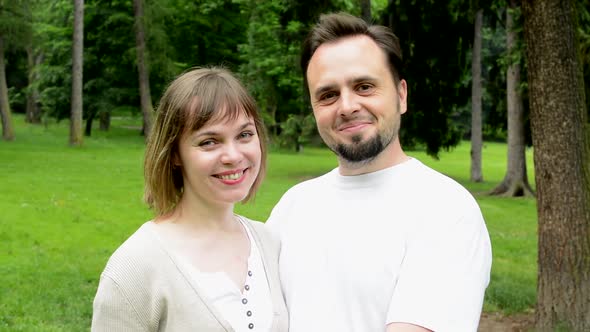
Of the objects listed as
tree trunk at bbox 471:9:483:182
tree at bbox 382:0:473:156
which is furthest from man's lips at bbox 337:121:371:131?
tree trunk at bbox 471:9:483:182

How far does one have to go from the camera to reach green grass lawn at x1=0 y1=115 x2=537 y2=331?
763cm

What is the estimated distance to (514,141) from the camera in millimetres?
20156

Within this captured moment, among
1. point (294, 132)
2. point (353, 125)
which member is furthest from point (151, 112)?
point (294, 132)

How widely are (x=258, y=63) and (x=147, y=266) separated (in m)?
31.9

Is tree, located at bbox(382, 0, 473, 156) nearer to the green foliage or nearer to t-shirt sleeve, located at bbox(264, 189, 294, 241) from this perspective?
the green foliage

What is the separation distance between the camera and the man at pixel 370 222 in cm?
222

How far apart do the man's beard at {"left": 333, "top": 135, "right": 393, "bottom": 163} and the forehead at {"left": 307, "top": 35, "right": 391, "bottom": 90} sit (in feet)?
0.79

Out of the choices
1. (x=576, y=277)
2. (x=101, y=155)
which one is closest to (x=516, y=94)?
(x=576, y=277)

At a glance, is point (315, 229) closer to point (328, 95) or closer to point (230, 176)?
point (230, 176)

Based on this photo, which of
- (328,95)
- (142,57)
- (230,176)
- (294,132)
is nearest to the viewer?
(230,176)

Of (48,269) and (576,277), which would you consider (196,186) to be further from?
(48,269)

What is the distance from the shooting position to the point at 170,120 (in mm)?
2443

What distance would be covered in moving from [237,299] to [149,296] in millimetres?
305

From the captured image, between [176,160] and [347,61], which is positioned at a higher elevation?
[347,61]
